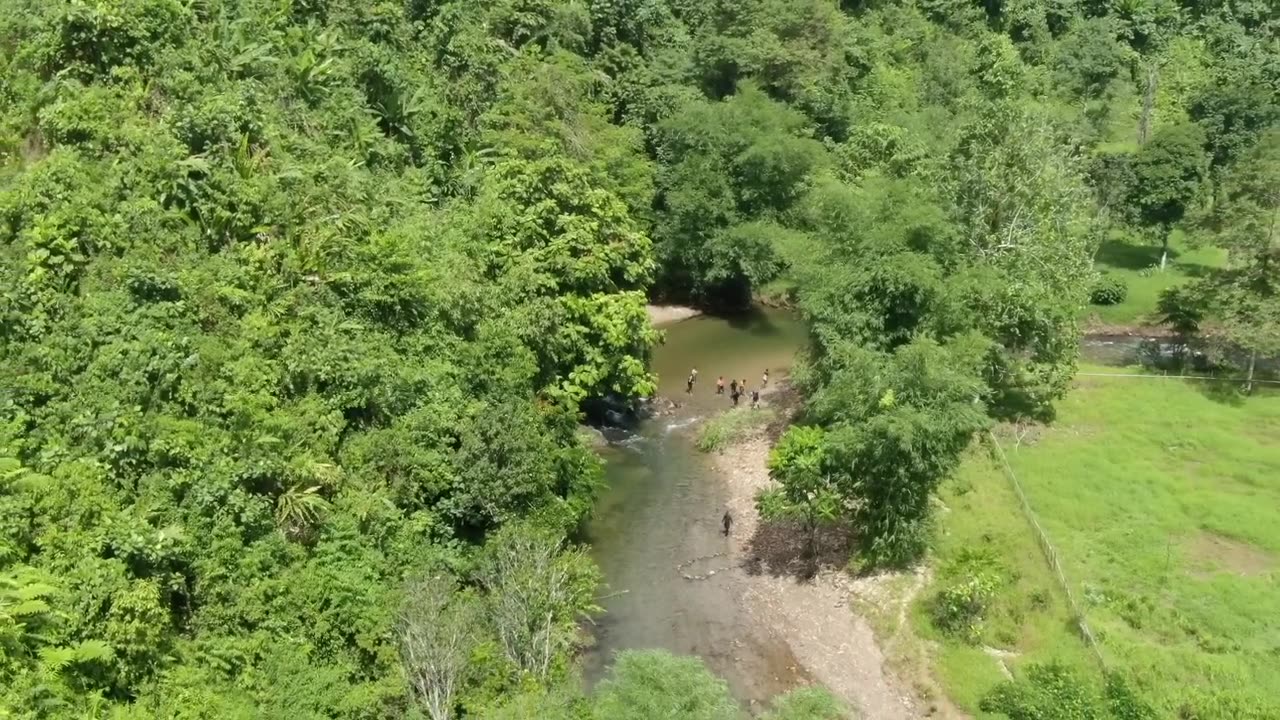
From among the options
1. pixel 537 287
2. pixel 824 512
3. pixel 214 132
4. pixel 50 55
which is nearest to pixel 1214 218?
pixel 824 512

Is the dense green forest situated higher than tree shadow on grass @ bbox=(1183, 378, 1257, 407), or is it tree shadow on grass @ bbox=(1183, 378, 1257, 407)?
the dense green forest

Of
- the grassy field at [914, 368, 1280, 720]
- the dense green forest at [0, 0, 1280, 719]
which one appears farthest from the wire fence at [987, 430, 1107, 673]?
the dense green forest at [0, 0, 1280, 719]

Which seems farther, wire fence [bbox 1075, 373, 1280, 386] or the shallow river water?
wire fence [bbox 1075, 373, 1280, 386]

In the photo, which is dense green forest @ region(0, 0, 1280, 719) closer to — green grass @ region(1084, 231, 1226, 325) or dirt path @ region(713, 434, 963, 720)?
dirt path @ region(713, 434, 963, 720)

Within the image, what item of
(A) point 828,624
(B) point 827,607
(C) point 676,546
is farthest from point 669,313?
(A) point 828,624

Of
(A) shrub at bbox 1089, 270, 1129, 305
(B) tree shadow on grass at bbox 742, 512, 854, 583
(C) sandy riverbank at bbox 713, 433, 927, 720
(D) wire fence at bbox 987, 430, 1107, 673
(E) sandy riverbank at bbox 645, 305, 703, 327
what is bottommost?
(C) sandy riverbank at bbox 713, 433, 927, 720

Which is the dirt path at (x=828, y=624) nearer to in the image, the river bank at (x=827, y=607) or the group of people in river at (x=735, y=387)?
the river bank at (x=827, y=607)

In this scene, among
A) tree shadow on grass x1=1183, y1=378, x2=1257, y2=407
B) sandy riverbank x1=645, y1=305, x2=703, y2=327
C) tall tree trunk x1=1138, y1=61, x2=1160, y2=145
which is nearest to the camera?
tree shadow on grass x1=1183, y1=378, x2=1257, y2=407
